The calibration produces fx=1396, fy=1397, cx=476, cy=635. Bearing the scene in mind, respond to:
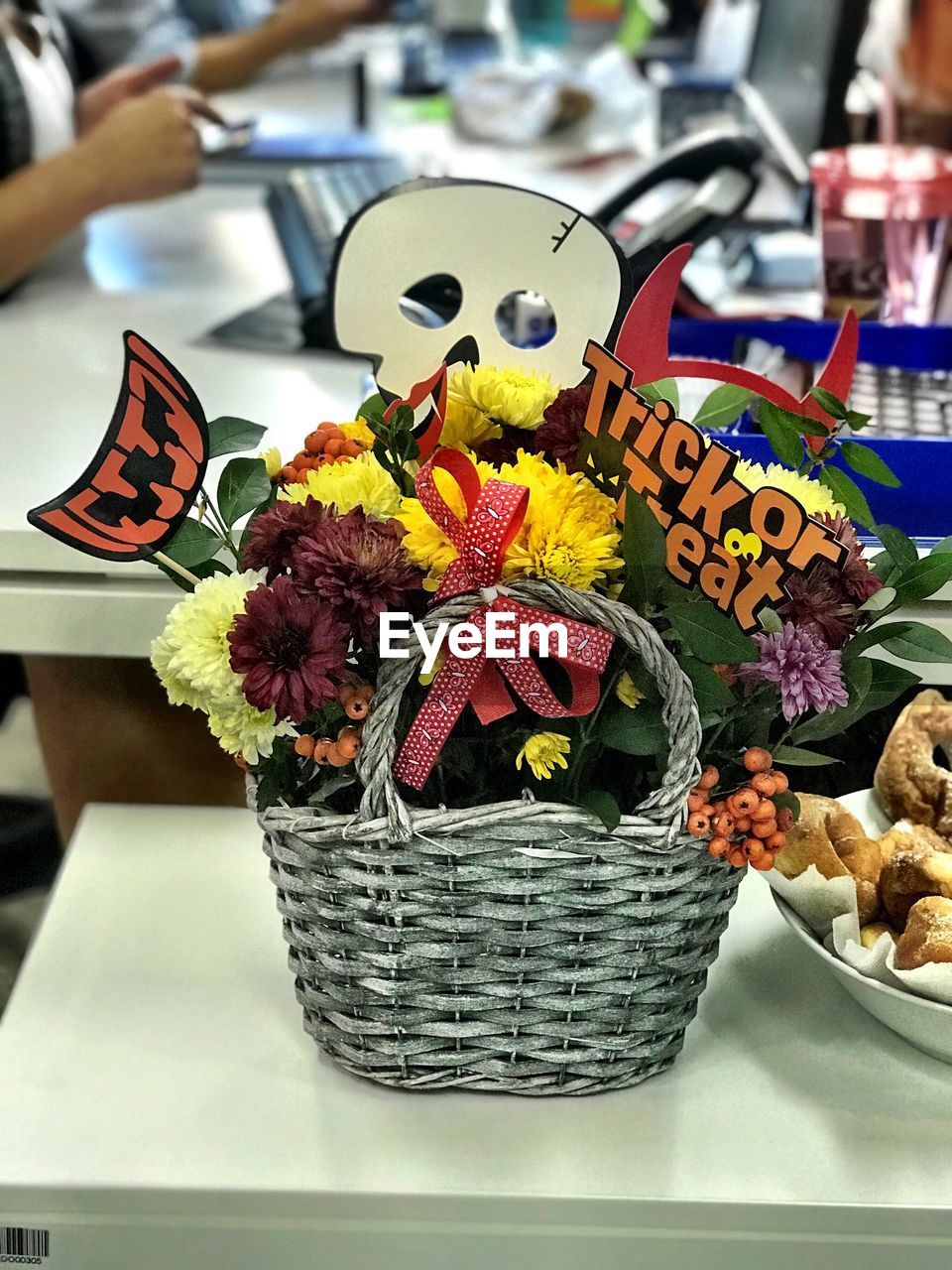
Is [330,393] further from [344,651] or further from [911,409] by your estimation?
[344,651]

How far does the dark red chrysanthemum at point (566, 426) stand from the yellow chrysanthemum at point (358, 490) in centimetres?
7

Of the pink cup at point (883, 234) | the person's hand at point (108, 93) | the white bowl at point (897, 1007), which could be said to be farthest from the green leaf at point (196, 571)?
the person's hand at point (108, 93)

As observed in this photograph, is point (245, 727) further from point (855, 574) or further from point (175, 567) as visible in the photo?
point (855, 574)

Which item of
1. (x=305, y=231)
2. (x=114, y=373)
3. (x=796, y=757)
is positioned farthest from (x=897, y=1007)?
(x=305, y=231)

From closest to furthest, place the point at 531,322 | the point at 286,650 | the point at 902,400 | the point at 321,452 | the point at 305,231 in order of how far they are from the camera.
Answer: the point at 286,650, the point at 321,452, the point at 902,400, the point at 531,322, the point at 305,231

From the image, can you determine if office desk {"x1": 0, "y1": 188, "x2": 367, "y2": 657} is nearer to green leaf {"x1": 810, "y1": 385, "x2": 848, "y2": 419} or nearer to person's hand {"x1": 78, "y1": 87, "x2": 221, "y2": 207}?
person's hand {"x1": 78, "y1": 87, "x2": 221, "y2": 207}

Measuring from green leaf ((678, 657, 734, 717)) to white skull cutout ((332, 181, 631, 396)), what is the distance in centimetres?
17

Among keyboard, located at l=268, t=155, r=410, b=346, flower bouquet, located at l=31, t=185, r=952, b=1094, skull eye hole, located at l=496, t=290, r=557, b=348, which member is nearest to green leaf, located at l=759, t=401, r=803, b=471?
flower bouquet, located at l=31, t=185, r=952, b=1094

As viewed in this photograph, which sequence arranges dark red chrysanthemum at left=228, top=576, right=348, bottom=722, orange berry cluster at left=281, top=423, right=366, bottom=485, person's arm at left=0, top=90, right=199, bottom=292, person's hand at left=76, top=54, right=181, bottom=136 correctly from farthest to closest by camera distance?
1. person's hand at left=76, top=54, right=181, bottom=136
2. person's arm at left=0, top=90, right=199, bottom=292
3. orange berry cluster at left=281, top=423, right=366, bottom=485
4. dark red chrysanthemum at left=228, top=576, right=348, bottom=722

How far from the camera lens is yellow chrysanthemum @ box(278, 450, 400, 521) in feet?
1.96

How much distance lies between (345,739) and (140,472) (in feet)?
0.48

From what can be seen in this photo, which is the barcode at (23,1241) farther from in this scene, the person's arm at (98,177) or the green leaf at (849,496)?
the person's arm at (98,177)

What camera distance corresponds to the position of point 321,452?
25.8 inches

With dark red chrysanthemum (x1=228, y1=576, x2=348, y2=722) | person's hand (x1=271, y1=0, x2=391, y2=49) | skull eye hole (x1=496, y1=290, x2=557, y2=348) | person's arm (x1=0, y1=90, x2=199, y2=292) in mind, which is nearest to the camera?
dark red chrysanthemum (x1=228, y1=576, x2=348, y2=722)
